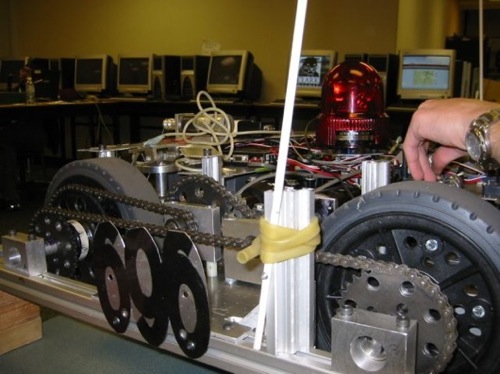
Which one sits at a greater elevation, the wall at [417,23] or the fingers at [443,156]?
the wall at [417,23]

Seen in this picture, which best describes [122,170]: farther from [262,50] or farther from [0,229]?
[262,50]

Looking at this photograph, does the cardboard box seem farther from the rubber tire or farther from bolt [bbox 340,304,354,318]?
bolt [bbox 340,304,354,318]

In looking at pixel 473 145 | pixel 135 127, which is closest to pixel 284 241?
pixel 473 145

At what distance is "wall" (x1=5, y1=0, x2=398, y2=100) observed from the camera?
5.88 metres

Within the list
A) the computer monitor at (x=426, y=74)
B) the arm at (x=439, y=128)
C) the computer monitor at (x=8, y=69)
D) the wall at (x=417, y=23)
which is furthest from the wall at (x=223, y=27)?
the arm at (x=439, y=128)

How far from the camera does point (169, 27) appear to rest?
6.98 m

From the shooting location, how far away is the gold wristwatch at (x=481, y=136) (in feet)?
2.73

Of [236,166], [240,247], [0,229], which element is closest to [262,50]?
[0,229]

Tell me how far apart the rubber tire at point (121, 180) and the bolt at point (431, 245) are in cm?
55

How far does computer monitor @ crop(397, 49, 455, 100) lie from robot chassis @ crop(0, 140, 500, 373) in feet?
13.1

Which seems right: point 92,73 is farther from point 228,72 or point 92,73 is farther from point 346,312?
point 346,312

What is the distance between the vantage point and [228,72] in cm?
551

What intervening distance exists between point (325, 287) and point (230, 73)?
488cm

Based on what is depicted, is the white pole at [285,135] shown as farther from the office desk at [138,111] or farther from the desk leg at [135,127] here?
the desk leg at [135,127]
